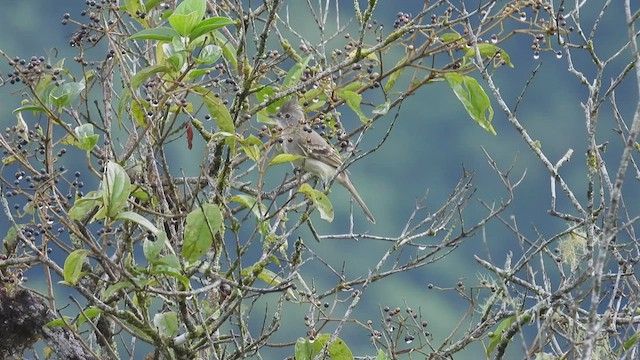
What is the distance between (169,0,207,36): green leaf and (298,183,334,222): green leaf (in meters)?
0.96

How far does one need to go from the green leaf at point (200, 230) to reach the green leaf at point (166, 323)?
57 cm

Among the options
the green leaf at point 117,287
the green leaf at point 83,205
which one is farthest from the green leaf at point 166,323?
the green leaf at point 83,205

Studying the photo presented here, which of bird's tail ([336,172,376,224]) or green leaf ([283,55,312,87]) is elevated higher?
bird's tail ([336,172,376,224])

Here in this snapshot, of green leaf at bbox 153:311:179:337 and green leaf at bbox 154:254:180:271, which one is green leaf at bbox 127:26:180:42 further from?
green leaf at bbox 153:311:179:337

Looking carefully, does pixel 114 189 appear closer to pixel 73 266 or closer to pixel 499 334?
pixel 73 266

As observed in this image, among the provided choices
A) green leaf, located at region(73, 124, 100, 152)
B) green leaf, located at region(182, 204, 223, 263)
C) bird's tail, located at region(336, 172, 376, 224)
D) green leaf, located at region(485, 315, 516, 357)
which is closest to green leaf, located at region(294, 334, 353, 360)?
green leaf, located at region(485, 315, 516, 357)

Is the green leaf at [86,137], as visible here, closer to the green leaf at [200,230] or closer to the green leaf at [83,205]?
the green leaf at [83,205]

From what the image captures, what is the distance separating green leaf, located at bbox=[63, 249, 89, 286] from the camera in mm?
4266

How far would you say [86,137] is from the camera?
4.35m

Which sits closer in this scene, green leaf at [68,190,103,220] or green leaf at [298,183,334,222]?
green leaf at [68,190,103,220]

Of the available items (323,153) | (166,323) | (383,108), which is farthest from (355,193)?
(166,323)

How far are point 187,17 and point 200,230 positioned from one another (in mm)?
829

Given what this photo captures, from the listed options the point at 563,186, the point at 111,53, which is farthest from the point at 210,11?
the point at 563,186

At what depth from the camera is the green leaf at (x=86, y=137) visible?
4.36m
